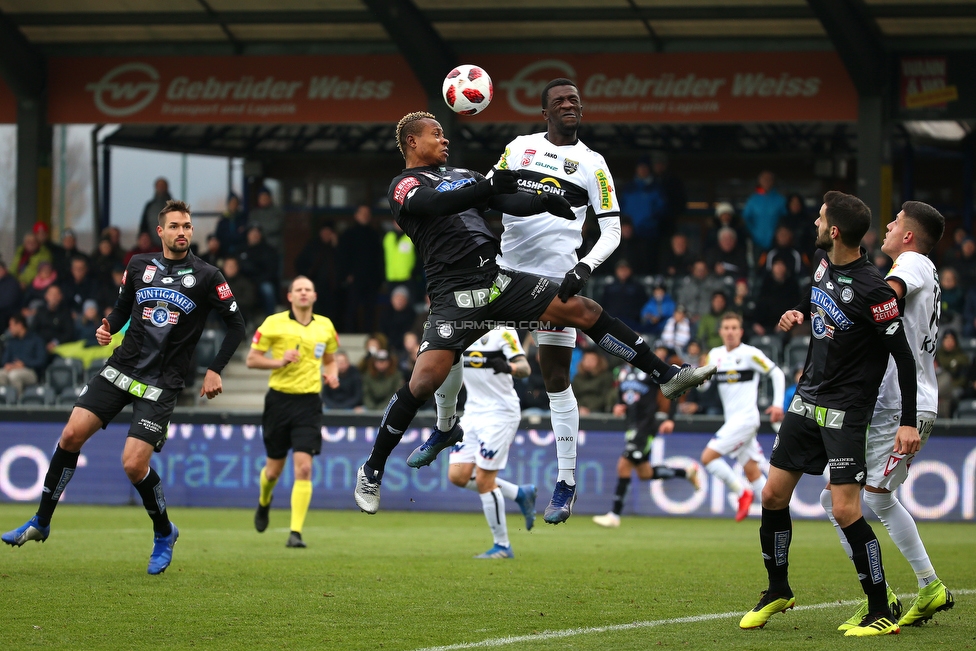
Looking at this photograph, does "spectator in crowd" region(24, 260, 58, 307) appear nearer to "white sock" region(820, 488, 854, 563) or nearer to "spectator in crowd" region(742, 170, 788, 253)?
"spectator in crowd" region(742, 170, 788, 253)

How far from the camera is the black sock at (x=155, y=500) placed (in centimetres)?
903

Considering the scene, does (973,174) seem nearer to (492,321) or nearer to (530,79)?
(530,79)

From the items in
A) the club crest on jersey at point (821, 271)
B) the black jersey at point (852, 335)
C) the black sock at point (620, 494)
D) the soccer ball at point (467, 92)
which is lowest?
the black sock at point (620, 494)

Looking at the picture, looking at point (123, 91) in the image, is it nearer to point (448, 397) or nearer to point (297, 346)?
point (297, 346)

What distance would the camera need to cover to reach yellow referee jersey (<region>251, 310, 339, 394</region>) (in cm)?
1188

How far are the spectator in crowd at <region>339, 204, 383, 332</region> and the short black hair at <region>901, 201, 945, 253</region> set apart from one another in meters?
14.3

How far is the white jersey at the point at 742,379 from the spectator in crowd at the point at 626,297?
450 cm

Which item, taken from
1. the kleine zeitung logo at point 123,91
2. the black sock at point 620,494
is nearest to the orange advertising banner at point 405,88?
the kleine zeitung logo at point 123,91

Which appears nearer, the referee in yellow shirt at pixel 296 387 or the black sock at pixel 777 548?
the black sock at pixel 777 548

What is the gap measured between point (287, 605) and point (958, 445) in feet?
33.2

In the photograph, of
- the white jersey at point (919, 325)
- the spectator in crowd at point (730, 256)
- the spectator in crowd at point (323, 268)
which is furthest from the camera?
the spectator in crowd at point (323, 268)

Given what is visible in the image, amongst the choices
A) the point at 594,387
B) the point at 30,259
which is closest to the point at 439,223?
the point at 594,387

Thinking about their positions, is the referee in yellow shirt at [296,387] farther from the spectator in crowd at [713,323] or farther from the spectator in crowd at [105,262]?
the spectator in crowd at [105,262]

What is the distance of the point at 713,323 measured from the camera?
58.4 feet
